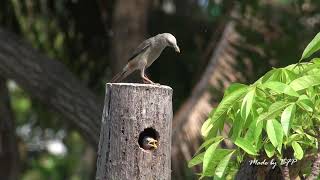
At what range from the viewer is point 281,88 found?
2881mm

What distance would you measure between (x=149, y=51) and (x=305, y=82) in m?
1.50

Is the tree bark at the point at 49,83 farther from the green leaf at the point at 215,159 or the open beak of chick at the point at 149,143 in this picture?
the green leaf at the point at 215,159

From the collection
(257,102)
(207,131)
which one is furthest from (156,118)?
(257,102)

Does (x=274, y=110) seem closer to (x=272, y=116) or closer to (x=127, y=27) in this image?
(x=272, y=116)

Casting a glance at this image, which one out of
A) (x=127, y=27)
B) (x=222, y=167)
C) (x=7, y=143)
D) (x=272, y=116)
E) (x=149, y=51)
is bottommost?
(x=222, y=167)

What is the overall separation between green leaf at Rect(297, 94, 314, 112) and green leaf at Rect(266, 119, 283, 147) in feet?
0.39

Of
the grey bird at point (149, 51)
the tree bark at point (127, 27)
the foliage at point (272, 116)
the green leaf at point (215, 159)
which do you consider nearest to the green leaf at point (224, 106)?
the foliage at point (272, 116)

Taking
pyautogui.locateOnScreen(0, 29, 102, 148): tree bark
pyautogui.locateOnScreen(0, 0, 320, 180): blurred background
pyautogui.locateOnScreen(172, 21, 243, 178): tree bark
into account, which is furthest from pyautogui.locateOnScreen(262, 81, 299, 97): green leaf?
pyautogui.locateOnScreen(172, 21, 243, 178): tree bark

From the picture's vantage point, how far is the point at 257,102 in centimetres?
301

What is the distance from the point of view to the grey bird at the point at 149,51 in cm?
415

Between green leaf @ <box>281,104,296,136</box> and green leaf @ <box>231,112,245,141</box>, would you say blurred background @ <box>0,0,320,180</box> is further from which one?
green leaf @ <box>281,104,296,136</box>

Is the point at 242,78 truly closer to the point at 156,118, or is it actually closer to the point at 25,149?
the point at 156,118

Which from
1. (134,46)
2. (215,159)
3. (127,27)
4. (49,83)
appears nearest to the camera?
(215,159)

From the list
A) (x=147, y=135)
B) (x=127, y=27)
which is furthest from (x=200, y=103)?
(x=147, y=135)
